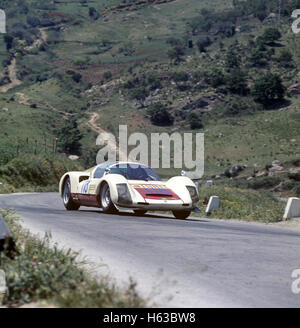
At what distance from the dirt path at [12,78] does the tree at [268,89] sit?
221 ft

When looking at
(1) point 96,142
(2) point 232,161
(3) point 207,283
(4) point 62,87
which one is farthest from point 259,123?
(3) point 207,283

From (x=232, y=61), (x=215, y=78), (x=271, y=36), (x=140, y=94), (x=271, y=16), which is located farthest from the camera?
(x=271, y=16)

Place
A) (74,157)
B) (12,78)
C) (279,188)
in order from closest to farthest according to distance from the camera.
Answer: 1. (279,188)
2. (74,157)
3. (12,78)

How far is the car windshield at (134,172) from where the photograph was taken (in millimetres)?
16609

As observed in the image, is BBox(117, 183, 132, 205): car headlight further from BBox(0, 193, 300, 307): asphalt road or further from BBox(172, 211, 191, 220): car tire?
BBox(172, 211, 191, 220): car tire

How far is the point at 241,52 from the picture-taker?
137250 millimetres

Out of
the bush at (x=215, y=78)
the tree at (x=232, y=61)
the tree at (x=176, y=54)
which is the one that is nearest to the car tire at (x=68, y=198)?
the bush at (x=215, y=78)

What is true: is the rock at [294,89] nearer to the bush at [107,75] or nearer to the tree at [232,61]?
the tree at [232,61]

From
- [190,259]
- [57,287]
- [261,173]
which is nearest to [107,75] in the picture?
[261,173]

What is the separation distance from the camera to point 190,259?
27.1 ft

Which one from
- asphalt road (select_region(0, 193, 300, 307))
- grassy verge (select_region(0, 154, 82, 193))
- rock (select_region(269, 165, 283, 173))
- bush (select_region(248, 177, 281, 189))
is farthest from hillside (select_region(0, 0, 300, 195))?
asphalt road (select_region(0, 193, 300, 307))

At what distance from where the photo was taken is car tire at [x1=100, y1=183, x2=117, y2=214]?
1591cm

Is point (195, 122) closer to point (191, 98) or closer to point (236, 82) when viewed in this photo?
point (191, 98)

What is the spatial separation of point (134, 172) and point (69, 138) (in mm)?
84276
